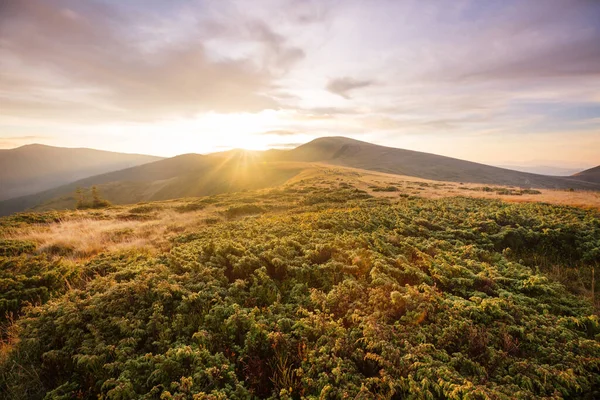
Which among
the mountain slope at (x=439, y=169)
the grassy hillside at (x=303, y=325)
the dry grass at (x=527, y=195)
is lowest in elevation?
the grassy hillside at (x=303, y=325)

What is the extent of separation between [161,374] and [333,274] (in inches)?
Answer: 188

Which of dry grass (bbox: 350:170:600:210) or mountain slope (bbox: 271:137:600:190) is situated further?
mountain slope (bbox: 271:137:600:190)

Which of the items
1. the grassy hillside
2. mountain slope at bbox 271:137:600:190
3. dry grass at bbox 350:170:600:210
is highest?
mountain slope at bbox 271:137:600:190

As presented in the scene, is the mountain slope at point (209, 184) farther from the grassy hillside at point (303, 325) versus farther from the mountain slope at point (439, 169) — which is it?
the grassy hillside at point (303, 325)

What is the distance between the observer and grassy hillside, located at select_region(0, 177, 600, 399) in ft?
15.0

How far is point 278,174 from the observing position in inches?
3206

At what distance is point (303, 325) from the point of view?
5723 mm

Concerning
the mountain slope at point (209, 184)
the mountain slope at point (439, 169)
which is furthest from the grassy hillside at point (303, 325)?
the mountain slope at point (439, 169)

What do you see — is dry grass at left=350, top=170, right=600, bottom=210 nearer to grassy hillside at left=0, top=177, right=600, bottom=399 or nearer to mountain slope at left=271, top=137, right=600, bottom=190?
grassy hillside at left=0, top=177, right=600, bottom=399

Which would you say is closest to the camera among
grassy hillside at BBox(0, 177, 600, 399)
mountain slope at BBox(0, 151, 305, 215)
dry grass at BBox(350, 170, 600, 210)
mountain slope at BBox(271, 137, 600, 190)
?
grassy hillside at BBox(0, 177, 600, 399)

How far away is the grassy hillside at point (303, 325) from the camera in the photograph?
4586mm

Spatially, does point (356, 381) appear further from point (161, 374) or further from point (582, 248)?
point (582, 248)

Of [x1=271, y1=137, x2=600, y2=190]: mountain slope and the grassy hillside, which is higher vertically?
[x1=271, y1=137, x2=600, y2=190]: mountain slope

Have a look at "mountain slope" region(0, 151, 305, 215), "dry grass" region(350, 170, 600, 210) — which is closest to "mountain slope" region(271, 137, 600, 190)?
"mountain slope" region(0, 151, 305, 215)
